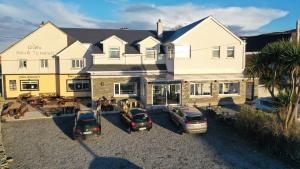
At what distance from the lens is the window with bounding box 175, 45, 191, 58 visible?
1101 inches

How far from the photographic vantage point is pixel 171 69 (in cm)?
2867

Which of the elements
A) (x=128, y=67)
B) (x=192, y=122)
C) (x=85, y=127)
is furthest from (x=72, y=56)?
(x=192, y=122)

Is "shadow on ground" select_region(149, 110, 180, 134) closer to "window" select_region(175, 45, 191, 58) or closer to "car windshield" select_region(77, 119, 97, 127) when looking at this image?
"car windshield" select_region(77, 119, 97, 127)

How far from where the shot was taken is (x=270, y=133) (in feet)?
54.0

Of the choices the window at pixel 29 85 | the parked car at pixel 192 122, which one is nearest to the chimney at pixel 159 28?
the window at pixel 29 85

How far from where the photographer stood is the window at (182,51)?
91.8ft

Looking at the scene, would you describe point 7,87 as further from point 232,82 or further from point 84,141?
point 232,82

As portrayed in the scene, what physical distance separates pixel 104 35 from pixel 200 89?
15947 millimetres

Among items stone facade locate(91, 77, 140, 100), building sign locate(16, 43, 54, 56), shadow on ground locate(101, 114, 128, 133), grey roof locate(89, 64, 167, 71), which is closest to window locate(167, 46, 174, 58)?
grey roof locate(89, 64, 167, 71)

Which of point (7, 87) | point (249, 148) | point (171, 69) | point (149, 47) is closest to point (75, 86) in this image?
point (7, 87)

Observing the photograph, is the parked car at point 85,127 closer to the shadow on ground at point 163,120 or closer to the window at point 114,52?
the shadow on ground at point 163,120

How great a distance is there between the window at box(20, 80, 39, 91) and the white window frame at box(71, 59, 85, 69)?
574cm

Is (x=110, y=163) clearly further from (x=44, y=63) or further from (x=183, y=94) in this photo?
(x=44, y=63)

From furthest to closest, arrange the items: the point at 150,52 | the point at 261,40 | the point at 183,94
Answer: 1. the point at 261,40
2. the point at 150,52
3. the point at 183,94
